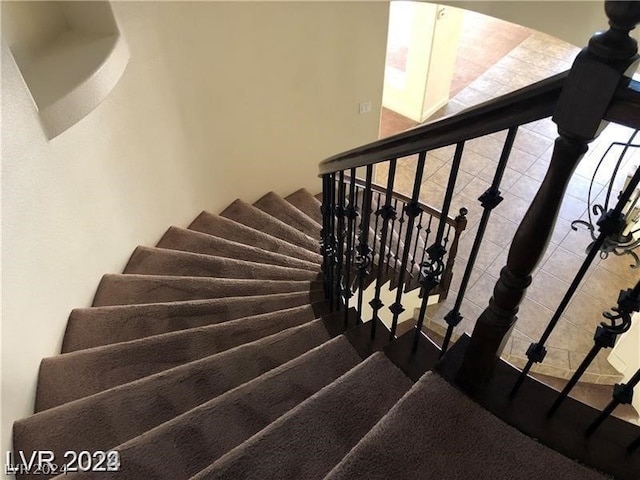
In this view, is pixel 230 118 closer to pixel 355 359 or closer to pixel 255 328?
pixel 255 328

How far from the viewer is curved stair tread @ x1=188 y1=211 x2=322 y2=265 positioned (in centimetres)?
394

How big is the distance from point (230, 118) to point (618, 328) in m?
3.29

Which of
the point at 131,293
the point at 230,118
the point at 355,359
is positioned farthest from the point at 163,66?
the point at 355,359

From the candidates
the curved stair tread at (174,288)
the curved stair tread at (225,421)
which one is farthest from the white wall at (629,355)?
the curved stair tread at (225,421)

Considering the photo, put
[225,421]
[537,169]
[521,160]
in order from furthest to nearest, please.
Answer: [521,160]
[537,169]
[225,421]

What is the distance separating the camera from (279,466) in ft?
4.79

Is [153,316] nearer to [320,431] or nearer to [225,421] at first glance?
[225,421]

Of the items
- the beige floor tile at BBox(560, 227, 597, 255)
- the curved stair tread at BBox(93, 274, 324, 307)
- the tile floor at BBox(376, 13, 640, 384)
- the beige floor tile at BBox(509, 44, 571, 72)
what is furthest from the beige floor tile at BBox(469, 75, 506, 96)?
the curved stair tread at BBox(93, 274, 324, 307)

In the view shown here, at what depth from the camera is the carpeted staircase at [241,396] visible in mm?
1378

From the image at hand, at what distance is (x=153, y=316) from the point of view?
269 centimetres

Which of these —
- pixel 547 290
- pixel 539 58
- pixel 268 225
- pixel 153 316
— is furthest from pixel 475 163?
pixel 153 316

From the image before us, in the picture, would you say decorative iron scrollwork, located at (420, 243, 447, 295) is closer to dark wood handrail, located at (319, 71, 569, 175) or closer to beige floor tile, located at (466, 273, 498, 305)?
dark wood handrail, located at (319, 71, 569, 175)

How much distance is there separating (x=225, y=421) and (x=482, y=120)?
1280mm

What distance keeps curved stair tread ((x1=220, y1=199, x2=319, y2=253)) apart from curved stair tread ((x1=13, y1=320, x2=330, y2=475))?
2014mm
